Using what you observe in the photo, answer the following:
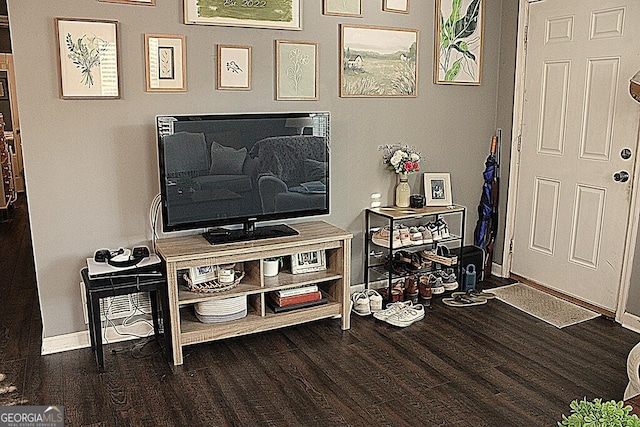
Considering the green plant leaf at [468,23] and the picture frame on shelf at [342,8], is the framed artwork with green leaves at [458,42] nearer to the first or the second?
the green plant leaf at [468,23]

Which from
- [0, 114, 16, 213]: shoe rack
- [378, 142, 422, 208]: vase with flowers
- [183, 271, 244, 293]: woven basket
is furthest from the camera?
[0, 114, 16, 213]: shoe rack

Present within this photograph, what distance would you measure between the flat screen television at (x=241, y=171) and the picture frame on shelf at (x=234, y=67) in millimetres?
291

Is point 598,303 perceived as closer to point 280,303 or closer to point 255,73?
point 280,303

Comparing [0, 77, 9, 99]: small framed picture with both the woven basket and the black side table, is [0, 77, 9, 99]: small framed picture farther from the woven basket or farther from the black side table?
the woven basket

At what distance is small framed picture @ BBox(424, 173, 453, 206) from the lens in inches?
165

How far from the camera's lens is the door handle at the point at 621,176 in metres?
3.56

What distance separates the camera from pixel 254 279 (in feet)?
11.0

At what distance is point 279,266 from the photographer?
140 inches

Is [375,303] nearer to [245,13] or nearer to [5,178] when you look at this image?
[245,13]

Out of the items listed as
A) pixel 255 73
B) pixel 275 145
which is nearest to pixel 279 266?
pixel 275 145

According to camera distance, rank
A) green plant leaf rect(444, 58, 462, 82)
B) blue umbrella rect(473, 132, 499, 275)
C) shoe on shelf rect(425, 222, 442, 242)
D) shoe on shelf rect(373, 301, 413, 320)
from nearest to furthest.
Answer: shoe on shelf rect(373, 301, 413, 320), shoe on shelf rect(425, 222, 442, 242), green plant leaf rect(444, 58, 462, 82), blue umbrella rect(473, 132, 499, 275)

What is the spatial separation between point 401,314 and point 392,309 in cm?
10

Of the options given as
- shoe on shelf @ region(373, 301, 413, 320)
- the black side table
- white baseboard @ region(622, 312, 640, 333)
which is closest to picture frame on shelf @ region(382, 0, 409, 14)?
shoe on shelf @ region(373, 301, 413, 320)

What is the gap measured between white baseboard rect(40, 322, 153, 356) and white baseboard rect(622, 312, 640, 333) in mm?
2959
